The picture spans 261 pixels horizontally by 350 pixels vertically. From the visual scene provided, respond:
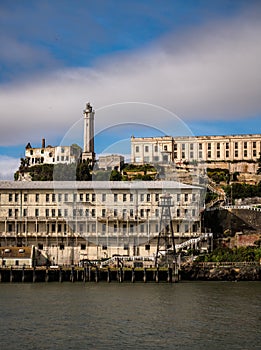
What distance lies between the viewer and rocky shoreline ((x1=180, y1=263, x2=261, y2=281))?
64625 mm

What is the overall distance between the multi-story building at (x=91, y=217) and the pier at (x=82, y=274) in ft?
32.9

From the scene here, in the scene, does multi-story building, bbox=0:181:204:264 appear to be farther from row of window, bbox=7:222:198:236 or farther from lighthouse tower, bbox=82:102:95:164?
lighthouse tower, bbox=82:102:95:164

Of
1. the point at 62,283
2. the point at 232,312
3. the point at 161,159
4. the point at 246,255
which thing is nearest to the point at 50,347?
the point at 232,312

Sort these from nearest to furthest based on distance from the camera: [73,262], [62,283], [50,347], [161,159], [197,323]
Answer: [50,347]
[197,323]
[62,283]
[73,262]
[161,159]

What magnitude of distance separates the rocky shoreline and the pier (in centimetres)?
308

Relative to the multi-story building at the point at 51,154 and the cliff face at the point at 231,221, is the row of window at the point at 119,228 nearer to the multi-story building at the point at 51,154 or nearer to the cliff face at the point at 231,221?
the cliff face at the point at 231,221

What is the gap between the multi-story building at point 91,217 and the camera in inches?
2950

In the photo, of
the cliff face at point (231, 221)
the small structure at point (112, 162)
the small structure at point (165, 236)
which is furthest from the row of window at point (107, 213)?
the small structure at point (112, 162)

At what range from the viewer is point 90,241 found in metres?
75.1

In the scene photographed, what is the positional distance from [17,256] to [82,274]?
984 cm

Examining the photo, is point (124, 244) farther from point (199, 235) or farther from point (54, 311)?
point (54, 311)

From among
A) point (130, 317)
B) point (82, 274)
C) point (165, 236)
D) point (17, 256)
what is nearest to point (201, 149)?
point (165, 236)

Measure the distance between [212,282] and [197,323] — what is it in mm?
23698

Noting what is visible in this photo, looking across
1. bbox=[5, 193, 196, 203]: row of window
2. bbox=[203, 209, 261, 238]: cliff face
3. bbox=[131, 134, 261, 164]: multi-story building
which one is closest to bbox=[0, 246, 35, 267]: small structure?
bbox=[5, 193, 196, 203]: row of window
